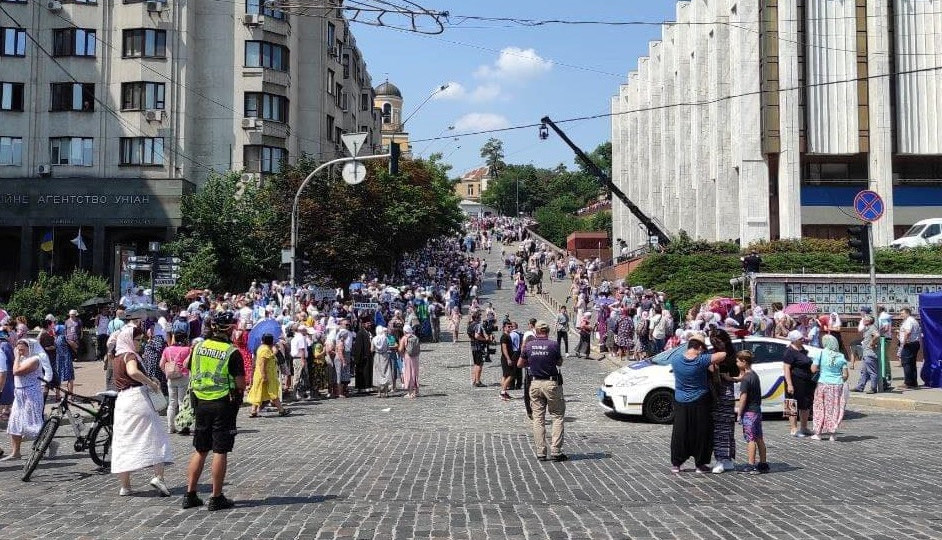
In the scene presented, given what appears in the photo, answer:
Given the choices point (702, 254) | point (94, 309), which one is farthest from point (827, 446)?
point (702, 254)

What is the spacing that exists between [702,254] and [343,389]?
2687cm

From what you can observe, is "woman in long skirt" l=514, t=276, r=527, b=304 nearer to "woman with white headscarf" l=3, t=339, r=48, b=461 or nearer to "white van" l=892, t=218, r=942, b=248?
"white van" l=892, t=218, r=942, b=248

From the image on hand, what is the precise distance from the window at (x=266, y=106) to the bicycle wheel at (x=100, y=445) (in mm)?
40600

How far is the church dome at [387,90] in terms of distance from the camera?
131 m

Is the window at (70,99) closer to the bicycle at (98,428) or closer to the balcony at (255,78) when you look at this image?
the balcony at (255,78)

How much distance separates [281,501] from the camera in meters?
8.76

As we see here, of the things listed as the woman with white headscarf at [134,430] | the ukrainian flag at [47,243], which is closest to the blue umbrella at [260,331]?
the woman with white headscarf at [134,430]

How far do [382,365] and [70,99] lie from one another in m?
35.0

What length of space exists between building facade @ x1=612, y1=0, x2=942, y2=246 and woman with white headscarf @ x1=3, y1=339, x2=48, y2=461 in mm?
42187

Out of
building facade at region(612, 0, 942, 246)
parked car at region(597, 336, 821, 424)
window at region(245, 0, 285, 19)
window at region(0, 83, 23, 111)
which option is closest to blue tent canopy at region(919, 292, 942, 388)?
parked car at region(597, 336, 821, 424)

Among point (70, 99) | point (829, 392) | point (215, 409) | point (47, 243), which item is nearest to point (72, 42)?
point (70, 99)

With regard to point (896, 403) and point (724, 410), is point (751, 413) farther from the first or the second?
point (896, 403)

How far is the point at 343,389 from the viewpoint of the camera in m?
20.5

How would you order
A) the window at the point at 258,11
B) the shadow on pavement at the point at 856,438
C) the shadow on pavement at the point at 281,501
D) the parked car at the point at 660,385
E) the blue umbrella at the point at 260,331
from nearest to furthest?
the shadow on pavement at the point at 281,501 → the shadow on pavement at the point at 856,438 → the parked car at the point at 660,385 → the blue umbrella at the point at 260,331 → the window at the point at 258,11
